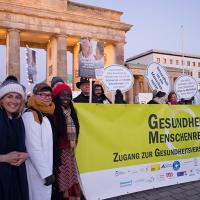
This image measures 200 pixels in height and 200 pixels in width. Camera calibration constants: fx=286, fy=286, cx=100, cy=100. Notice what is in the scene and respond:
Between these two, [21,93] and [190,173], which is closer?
[21,93]

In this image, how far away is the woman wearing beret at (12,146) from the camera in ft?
8.61

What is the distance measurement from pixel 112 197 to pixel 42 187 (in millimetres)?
1894

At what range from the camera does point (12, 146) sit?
270cm

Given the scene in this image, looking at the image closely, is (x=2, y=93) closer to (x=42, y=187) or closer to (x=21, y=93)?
(x=21, y=93)

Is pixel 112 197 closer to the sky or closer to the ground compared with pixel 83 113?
closer to the ground

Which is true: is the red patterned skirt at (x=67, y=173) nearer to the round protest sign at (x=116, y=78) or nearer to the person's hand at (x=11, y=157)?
the person's hand at (x=11, y=157)

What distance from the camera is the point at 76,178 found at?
3.47m

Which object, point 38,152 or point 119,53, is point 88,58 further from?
point 119,53

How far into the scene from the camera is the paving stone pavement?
463cm

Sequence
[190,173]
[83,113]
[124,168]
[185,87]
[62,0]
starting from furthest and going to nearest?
[62,0]
[185,87]
[190,173]
[124,168]
[83,113]

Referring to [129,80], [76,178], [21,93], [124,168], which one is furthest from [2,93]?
[129,80]

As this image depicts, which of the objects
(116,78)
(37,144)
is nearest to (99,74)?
(116,78)

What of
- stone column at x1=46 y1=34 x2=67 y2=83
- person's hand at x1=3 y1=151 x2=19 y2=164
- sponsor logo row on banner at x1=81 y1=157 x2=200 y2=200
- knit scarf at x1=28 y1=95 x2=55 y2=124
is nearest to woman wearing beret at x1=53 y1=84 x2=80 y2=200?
knit scarf at x1=28 y1=95 x2=55 y2=124

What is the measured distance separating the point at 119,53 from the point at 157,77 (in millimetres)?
29174
